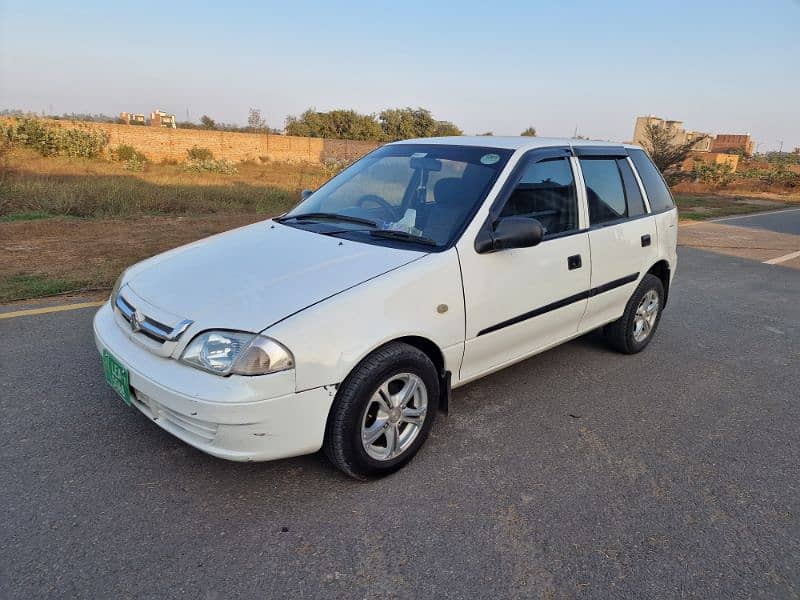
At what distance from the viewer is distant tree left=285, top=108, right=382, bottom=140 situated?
5338cm

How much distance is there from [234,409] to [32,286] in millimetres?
4522

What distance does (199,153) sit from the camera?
33.4m

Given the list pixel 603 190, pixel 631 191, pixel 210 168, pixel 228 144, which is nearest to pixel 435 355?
pixel 603 190

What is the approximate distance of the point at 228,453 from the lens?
2543 millimetres

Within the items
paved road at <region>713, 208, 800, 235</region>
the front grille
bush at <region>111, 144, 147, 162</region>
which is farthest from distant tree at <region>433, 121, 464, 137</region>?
the front grille

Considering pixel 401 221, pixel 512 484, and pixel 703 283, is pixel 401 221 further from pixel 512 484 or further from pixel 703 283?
pixel 703 283

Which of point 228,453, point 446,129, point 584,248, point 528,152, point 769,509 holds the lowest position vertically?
point 769,509

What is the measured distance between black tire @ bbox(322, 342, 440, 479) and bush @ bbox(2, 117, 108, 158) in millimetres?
30270

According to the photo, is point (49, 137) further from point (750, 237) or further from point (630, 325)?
point (630, 325)

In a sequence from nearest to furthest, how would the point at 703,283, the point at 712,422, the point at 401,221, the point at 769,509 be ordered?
the point at 769,509 → the point at 401,221 → the point at 712,422 → the point at 703,283

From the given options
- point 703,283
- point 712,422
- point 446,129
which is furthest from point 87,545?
point 446,129

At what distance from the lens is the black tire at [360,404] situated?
2.67 m

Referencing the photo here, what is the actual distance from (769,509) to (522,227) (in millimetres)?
1876

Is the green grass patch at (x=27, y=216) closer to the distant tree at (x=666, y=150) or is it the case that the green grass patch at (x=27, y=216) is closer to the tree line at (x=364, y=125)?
the distant tree at (x=666, y=150)
